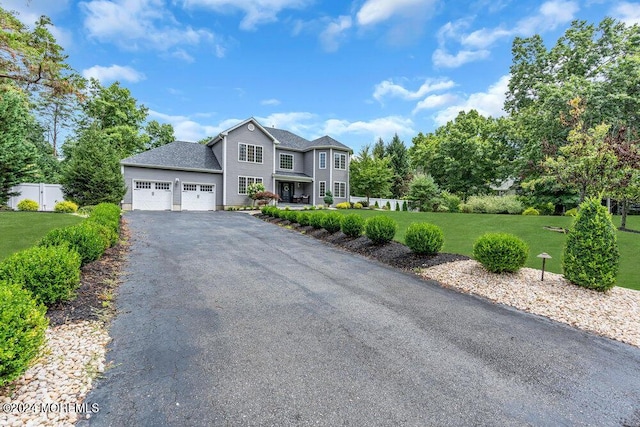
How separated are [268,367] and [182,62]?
16.0 metres

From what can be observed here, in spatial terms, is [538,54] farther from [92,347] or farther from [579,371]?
[92,347]

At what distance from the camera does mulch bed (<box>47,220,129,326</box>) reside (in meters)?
4.01

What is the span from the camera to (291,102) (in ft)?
64.7

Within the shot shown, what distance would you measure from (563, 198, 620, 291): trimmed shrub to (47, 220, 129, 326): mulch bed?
8103 millimetres

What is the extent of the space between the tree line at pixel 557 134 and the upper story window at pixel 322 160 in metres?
4.40

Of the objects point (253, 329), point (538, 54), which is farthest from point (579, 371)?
point (538, 54)

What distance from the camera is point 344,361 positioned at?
3188 millimetres

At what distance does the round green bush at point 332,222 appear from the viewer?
11102 millimetres

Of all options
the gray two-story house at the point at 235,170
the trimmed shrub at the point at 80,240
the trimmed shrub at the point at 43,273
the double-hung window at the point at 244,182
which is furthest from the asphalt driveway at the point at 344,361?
the double-hung window at the point at 244,182

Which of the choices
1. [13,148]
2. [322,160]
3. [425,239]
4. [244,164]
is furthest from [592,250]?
[13,148]

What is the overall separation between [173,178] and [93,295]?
61.2ft

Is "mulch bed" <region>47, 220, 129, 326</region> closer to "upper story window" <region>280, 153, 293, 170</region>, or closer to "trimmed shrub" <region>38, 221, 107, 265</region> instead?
"trimmed shrub" <region>38, 221, 107, 265</region>

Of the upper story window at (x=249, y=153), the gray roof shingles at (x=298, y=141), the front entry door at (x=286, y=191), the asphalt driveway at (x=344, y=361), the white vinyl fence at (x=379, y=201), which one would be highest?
the gray roof shingles at (x=298, y=141)

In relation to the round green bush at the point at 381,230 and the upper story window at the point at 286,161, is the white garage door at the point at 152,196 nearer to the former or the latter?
the upper story window at the point at 286,161
